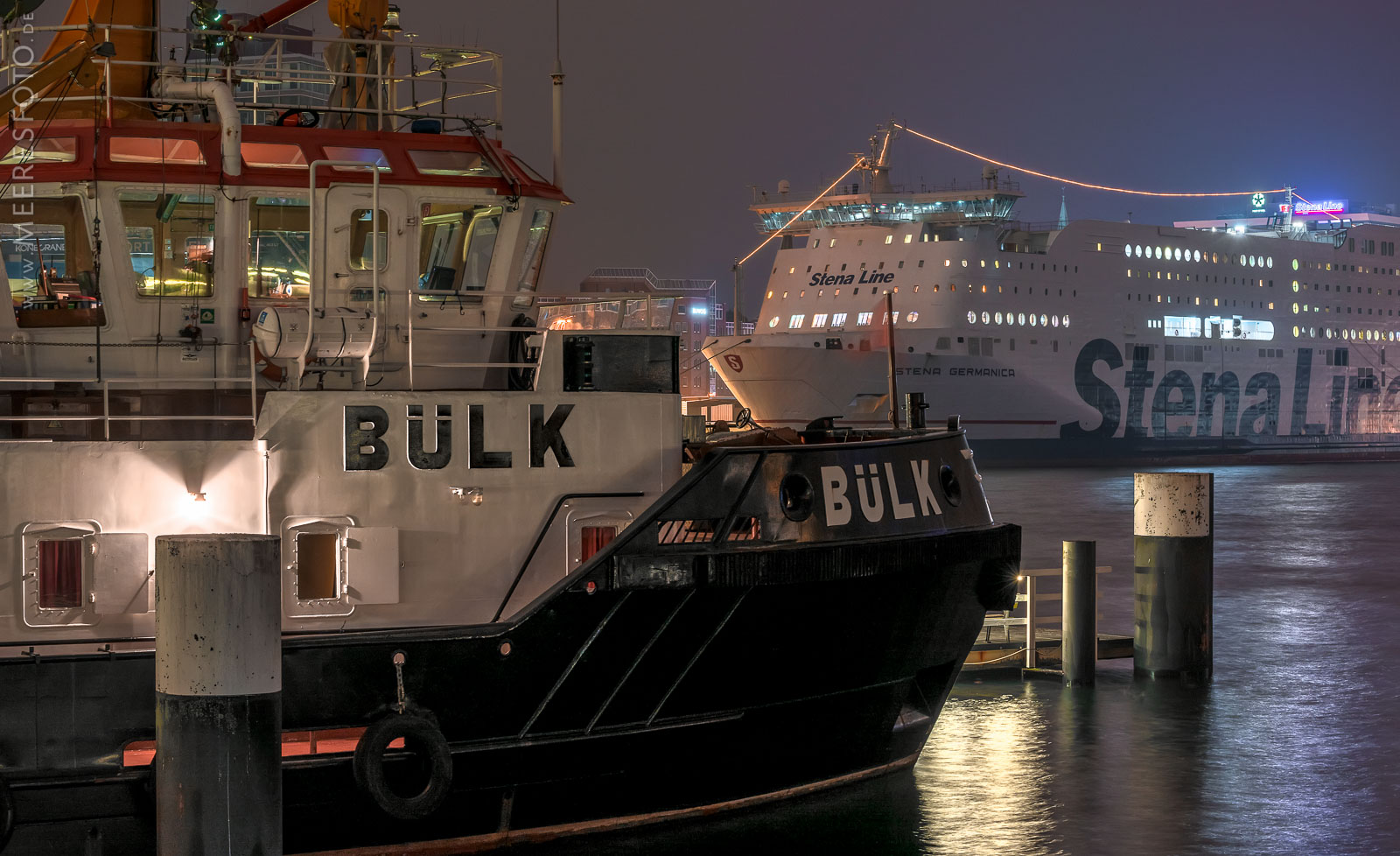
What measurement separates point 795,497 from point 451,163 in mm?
2761

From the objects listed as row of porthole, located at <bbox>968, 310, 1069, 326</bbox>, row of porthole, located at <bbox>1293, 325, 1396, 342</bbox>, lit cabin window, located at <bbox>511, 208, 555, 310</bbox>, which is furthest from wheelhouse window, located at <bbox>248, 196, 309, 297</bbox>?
row of porthole, located at <bbox>1293, 325, 1396, 342</bbox>

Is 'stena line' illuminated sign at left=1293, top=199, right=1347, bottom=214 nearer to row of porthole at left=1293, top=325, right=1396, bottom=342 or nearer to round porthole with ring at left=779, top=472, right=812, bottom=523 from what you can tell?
row of porthole at left=1293, top=325, right=1396, bottom=342

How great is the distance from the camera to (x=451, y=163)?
840cm

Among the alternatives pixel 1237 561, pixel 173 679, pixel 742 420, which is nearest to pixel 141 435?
pixel 173 679

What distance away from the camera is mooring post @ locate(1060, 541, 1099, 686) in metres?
11.8

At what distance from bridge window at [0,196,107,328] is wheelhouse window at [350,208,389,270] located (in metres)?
1.39

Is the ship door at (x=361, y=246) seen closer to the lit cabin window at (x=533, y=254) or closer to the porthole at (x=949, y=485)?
the lit cabin window at (x=533, y=254)

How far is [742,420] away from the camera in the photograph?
9.98 m

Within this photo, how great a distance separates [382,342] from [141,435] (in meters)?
1.39

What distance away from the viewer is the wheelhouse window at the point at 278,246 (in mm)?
8117

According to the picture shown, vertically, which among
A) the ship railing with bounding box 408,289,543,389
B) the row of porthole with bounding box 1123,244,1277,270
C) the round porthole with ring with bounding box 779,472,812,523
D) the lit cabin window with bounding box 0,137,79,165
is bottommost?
the round porthole with ring with bounding box 779,472,812,523

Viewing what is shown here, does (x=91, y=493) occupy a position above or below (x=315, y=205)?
below

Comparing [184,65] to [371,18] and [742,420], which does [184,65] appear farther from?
[742,420]

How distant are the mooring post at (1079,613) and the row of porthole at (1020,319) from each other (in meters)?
43.5
